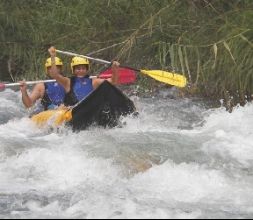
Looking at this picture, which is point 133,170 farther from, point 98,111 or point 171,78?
point 171,78

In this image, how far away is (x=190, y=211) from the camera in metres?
3.40

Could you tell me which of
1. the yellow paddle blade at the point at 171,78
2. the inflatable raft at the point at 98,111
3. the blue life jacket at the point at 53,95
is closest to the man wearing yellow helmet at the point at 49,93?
the blue life jacket at the point at 53,95

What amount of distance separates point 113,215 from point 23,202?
65 centimetres

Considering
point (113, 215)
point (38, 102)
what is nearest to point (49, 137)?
point (38, 102)

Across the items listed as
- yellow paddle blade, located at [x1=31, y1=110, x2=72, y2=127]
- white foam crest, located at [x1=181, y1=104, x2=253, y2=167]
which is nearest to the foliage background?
white foam crest, located at [x1=181, y1=104, x2=253, y2=167]

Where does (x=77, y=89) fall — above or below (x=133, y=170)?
above

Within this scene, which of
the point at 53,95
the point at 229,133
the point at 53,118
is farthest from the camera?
the point at 53,95

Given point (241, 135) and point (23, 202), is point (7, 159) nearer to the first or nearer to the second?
point (23, 202)

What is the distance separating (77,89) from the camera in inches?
239

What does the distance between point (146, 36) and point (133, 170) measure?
3312 mm

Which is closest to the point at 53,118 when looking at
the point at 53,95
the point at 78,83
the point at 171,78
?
the point at 78,83

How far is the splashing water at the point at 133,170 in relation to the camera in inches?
136

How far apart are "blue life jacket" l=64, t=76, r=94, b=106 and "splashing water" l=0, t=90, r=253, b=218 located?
0.51 meters

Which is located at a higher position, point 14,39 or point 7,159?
point 14,39
